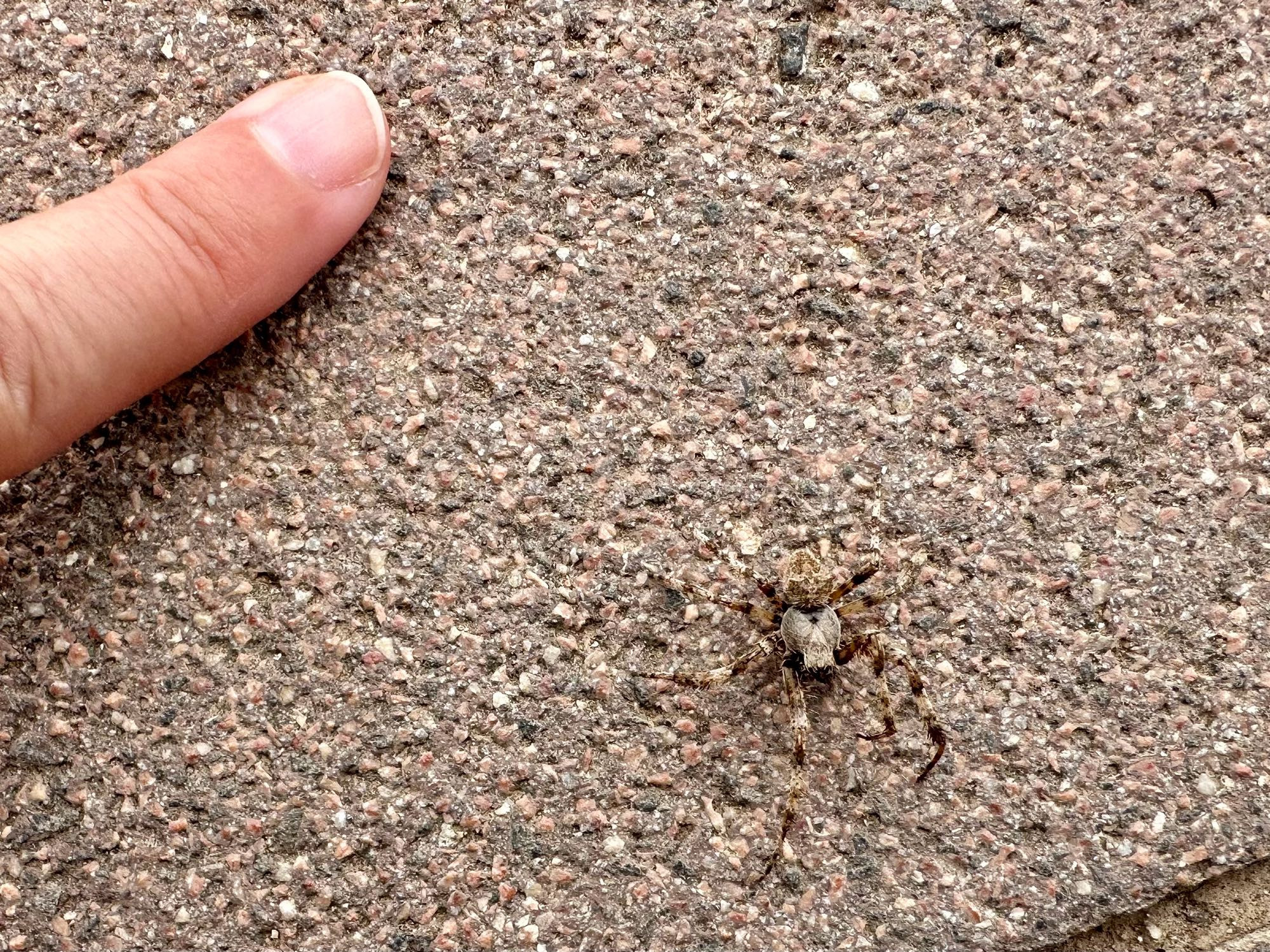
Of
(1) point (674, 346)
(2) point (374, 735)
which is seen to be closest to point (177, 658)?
(2) point (374, 735)

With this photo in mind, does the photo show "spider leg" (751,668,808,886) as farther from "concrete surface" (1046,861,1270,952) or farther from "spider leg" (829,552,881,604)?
"concrete surface" (1046,861,1270,952)

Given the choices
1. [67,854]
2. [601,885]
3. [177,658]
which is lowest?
[67,854]

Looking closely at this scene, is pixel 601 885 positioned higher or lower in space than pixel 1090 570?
lower

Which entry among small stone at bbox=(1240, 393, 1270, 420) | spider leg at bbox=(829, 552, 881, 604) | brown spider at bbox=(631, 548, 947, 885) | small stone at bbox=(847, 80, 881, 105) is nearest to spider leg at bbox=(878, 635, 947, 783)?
brown spider at bbox=(631, 548, 947, 885)

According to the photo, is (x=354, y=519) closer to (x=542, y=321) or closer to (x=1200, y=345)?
(x=542, y=321)

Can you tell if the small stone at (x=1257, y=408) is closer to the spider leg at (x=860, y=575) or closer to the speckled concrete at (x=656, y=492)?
the speckled concrete at (x=656, y=492)

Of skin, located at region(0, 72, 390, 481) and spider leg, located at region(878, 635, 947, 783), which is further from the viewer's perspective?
spider leg, located at region(878, 635, 947, 783)

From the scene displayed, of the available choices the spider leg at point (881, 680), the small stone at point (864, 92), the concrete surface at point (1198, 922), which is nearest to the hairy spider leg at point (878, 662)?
the spider leg at point (881, 680)

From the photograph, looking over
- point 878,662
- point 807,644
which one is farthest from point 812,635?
point 878,662
